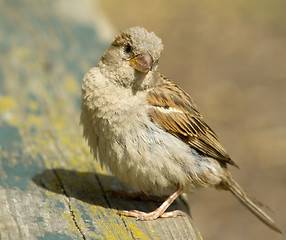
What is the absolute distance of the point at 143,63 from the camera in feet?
9.30

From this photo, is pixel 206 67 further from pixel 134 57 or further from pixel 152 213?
pixel 152 213

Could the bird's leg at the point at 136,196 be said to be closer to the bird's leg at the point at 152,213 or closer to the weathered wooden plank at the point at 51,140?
the weathered wooden plank at the point at 51,140

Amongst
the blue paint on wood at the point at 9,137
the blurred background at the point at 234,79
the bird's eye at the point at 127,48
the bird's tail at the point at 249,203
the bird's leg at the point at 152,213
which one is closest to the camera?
the bird's leg at the point at 152,213

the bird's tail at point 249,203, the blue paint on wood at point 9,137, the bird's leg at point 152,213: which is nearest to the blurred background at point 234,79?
the bird's tail at point 249,203

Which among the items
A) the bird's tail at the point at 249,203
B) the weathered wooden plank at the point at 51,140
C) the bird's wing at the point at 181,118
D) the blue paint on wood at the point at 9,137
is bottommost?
the blue paint on wood at the point at 9,137

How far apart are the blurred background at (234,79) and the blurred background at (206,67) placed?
1 cm

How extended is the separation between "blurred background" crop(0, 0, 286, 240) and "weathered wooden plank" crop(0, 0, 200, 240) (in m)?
0.01

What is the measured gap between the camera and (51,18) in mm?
4672

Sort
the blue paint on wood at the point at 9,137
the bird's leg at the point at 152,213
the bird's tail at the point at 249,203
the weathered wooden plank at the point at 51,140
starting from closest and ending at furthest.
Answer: the weathered wooden plank at the point at 51,140 < the bird's leg at the point at 152,213 < the blue paint on wood at the point at 9,137 < the bird's tail at the point at 249,203

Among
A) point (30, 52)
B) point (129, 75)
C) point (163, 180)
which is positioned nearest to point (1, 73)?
point (30, 52)

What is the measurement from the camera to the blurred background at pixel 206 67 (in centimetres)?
397

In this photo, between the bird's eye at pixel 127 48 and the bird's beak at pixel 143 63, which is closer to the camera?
the bird's beak at pixel 143 63

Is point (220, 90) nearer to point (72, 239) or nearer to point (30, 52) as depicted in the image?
point (30, 52)

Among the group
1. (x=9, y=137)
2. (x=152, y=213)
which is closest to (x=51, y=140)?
(x=9, y=137)
